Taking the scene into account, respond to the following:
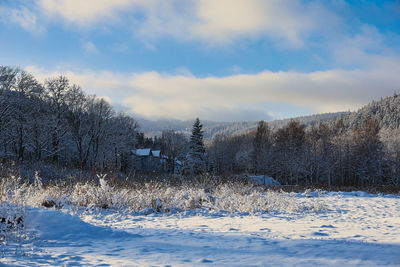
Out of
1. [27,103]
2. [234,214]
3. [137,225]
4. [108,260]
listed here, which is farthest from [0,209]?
[27,103]

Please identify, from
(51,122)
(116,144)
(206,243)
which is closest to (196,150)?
(116,144)

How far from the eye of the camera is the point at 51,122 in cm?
2794

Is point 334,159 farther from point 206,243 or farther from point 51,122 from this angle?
point 206,243

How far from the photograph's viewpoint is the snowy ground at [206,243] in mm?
3416

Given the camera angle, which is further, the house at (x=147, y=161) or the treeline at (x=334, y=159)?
the house at (x=147, y=161)

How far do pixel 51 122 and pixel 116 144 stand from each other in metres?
10.2

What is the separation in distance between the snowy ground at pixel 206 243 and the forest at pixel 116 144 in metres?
13.5

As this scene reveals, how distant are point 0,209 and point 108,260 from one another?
3045mm

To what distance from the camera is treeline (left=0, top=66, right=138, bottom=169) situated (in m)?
25.4

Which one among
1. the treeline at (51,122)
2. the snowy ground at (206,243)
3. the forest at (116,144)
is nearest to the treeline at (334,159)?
the forest at (116,144)

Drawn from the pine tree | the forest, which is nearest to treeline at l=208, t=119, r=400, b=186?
the forest

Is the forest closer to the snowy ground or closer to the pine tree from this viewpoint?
the pine tree

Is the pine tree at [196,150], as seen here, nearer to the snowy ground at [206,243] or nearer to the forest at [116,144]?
the forest at [116,144]

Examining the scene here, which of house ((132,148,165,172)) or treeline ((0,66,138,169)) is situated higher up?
treeline ((0,66,138,169))
